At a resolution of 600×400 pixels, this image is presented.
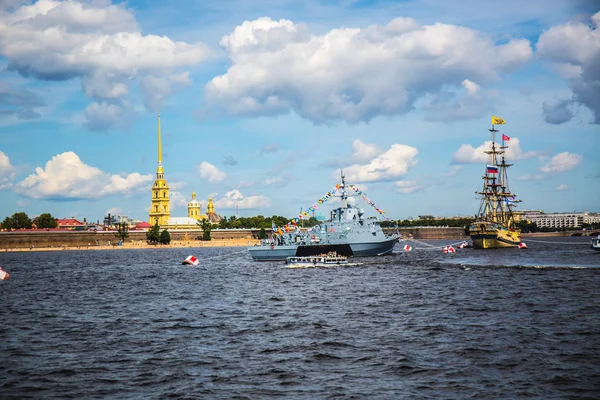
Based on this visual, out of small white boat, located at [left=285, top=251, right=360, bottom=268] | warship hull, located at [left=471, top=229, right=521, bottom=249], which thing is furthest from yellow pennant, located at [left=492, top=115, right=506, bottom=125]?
small white boat, located at [left=285, top=251, right=360, bottom=268]

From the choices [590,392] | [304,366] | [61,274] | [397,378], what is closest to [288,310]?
[304,366]

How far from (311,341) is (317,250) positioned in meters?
59.5

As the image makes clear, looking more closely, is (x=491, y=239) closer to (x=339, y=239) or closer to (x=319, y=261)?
(x=339, y=239)

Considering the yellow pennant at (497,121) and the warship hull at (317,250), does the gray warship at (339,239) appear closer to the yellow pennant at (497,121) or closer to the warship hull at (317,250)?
the warship hull at (317,250)

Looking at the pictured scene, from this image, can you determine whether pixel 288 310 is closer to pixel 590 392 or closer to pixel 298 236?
pixel 590 392

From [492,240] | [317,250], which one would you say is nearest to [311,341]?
[317,250]

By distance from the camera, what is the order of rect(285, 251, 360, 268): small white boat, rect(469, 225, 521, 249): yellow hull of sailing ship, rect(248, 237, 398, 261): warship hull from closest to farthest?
rect(285, 251, 360, 268): small white boat
rect(248, 237, 398, 261): warship hull
rect(469, 225, 521, 249): yellow hull of sailing ship

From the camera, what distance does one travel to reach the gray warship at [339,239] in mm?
88250

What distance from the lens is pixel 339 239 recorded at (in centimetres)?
8862

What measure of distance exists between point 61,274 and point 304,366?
6080cm

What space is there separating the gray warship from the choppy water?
34.7m

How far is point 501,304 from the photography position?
1507 inches

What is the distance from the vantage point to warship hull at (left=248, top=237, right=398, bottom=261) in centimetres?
8769

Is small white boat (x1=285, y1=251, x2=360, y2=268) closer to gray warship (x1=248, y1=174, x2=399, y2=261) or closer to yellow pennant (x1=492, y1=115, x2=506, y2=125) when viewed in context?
gray warship (x1=248, y1=174, x2=399, y2=261)
